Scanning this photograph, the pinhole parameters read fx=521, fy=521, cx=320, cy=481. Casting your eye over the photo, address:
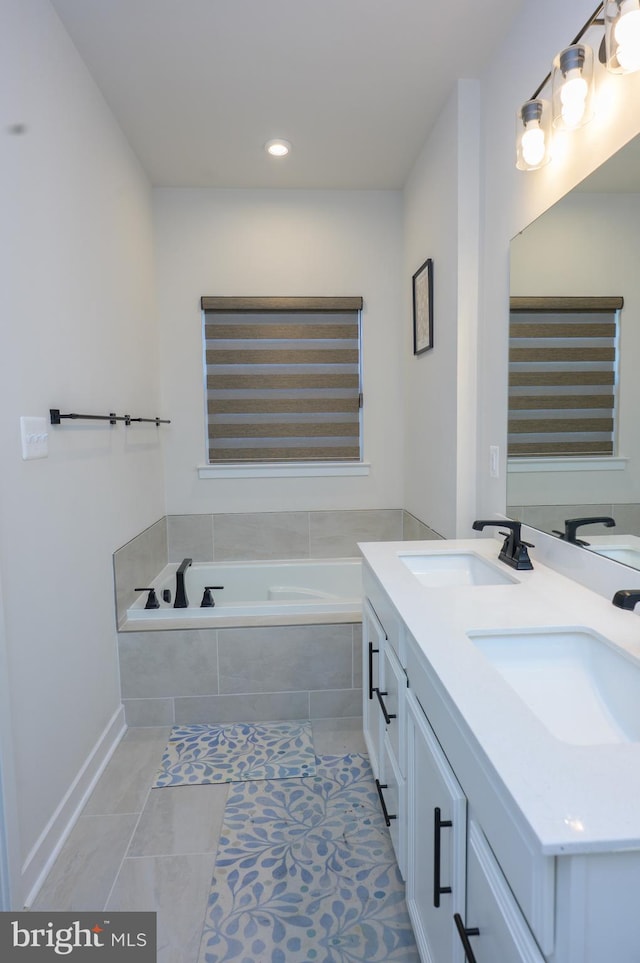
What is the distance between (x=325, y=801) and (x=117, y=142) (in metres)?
2.91

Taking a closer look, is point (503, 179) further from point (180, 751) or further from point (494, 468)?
point (180, 751)

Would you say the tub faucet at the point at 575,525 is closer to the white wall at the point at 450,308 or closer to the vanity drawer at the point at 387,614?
the vanity drawer at the point at 387,614

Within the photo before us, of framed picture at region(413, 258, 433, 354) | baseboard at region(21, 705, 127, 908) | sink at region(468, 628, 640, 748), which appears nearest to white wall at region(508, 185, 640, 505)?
sink at region(468, 628, 640, 748)

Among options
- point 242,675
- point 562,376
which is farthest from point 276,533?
point 562,376

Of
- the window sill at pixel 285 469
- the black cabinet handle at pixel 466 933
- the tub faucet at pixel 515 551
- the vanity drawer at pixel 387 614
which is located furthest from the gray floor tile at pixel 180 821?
the window sill at pixel 285 469

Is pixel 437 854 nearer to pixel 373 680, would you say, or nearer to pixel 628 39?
pixel 373 680

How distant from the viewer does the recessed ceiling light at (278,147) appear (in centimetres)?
256

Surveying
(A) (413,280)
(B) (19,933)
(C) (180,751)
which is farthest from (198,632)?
(A) (413,280)

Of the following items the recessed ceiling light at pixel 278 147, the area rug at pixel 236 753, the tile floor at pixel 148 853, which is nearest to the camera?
the tile floor at pixel 148 853

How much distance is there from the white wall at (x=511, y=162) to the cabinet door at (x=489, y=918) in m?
1.36

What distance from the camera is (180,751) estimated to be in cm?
214

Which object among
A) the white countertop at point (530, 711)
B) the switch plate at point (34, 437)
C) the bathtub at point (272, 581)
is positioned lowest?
the bathtub at point (272, 581)

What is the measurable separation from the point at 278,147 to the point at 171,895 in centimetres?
307

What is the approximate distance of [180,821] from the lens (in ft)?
5.79
